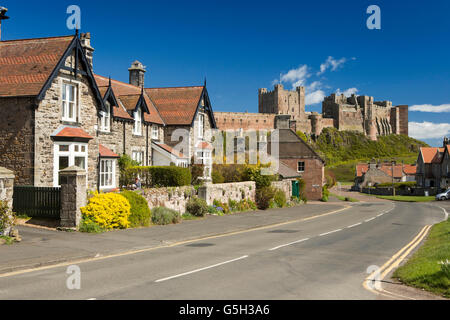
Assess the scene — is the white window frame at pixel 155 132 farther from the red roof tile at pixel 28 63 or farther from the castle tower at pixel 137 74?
the red roof tile at pixel 28 63

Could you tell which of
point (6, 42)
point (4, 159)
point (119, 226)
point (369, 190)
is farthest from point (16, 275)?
point (369, 190)

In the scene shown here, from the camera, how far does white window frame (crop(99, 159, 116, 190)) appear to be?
24328 mm

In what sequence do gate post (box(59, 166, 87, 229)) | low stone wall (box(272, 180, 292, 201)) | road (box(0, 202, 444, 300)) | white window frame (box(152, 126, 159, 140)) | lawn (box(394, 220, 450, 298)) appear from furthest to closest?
1. low stone wall (box(272, 180, 292, 201))
2. white window frame (box(152, 126, 159, 140))
3. gate post (box(59, 166, 87, 229))
4. lawn (box(394, 220, 450, 298))
5. road (box(0, 202, 444, 300))

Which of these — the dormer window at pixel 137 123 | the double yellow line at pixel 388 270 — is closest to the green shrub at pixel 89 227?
the double yellow line at pixel 388 270

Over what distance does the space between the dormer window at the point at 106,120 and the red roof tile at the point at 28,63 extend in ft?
18.0

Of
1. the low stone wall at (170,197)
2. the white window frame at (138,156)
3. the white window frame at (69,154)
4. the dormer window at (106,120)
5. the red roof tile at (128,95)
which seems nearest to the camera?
the white window frame at (69,154)

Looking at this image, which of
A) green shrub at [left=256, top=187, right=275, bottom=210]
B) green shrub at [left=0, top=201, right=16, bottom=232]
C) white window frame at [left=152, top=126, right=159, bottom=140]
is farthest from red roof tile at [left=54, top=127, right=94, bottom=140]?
green shrub at [left=256, top=187, right=275, bottom=210]

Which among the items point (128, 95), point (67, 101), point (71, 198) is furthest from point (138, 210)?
point (128, 95)

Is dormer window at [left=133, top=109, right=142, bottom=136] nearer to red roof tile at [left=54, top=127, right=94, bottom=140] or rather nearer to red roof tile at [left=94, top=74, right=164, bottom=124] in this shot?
red roof tile at [left=94, top=74, right=164, bottom=124]

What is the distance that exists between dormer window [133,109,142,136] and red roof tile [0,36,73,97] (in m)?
9.05

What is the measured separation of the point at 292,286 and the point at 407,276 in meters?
2.85

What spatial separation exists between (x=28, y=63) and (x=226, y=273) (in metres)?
15.7

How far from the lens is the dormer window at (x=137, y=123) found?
29.8 m
